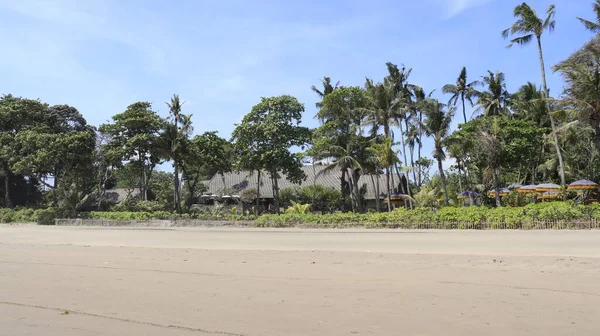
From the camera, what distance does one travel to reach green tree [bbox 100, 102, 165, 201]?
3388 centimetres

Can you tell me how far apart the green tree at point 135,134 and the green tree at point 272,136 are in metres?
6.81

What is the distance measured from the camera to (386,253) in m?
12.7

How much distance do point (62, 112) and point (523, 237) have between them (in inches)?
1759

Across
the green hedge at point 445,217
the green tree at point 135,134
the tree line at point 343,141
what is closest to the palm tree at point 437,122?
the tree line at point 343,141

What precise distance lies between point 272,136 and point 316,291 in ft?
79.6

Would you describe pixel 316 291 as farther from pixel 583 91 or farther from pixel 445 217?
pixel 583 91

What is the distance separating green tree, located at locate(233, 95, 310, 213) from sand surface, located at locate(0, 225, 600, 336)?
17.8m

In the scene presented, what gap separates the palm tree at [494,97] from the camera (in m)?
43.4

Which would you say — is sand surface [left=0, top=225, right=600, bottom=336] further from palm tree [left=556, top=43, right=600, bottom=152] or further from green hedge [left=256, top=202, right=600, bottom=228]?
palm tree [left=556, top=43, right=600, bottom=152]

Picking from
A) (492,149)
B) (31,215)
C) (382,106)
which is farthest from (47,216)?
(492,149)

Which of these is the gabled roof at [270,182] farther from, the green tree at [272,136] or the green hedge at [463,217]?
the green hedge at [463,217]

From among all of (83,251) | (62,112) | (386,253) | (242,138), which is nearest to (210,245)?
(83,251)

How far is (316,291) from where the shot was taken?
7.96 m

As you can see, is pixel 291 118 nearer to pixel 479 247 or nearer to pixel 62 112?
pixel 479 247
